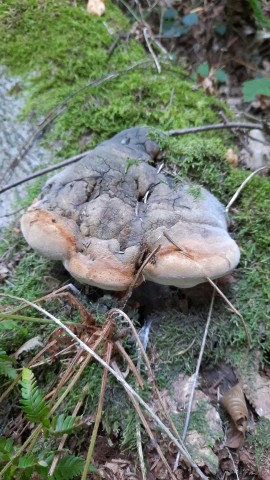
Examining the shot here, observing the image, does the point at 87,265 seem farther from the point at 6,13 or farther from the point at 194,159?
the point at 6,13

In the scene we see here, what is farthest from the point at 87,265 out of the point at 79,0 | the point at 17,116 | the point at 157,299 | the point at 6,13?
the point at 79,0

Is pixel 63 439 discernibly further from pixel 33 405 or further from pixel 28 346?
pixel 28 346

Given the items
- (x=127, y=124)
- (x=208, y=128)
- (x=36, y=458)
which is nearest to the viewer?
(x=36, y=458)

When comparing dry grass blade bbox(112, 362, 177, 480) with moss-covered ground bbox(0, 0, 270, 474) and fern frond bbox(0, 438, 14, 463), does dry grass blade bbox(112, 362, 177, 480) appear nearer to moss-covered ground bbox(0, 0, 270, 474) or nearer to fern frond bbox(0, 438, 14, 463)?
moss-covered ground bbox(0, 0, 270, 474)

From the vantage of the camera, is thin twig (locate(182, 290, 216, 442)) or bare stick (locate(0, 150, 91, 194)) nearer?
thin twig (locate(182, 290, 216, 442))

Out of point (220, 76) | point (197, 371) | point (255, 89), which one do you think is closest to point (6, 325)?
point (197, 371)

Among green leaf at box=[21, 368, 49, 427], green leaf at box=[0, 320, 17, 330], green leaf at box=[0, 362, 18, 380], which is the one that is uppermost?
green leaf at box=[0, 320, 17, 330]

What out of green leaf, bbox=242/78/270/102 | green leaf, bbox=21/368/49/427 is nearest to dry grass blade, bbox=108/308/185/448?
green leaf, bbox=21/368/49/427
